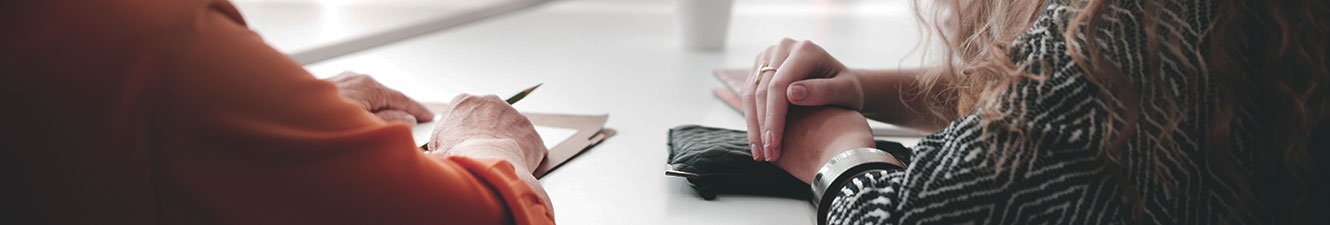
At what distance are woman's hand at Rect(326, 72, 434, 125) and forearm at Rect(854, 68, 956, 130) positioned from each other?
0.51 meters

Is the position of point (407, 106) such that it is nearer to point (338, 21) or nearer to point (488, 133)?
point (488, 133)

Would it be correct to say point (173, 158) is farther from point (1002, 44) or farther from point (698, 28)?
point (698, 28)

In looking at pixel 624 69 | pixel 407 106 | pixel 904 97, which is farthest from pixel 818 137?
pixel 624 69

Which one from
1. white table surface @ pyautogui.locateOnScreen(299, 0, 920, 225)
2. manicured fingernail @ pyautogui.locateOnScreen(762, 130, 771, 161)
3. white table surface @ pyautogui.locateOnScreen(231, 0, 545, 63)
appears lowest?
white table surface @ pyautogui.locateOnScreen(299, 0, 920, 225)

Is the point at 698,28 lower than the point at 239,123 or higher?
lower

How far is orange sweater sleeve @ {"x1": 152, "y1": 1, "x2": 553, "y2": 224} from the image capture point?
39cm

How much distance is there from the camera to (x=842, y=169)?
0.67 metres

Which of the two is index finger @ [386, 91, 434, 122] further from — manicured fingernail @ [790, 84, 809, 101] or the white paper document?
manicured fingernail @ [790, 84, 809, 101]

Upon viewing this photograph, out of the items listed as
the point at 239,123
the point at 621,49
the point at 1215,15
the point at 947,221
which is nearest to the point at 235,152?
the point at 239,123

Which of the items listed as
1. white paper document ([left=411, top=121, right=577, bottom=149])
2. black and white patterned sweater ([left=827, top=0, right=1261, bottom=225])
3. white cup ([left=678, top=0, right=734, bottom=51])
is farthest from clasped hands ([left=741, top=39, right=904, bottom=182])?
white cup ([left=678, top=0, right=734, bottom=51])

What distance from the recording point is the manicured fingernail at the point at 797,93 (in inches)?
29.8

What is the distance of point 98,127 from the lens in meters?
0.39

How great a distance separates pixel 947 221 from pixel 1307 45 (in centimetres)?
21

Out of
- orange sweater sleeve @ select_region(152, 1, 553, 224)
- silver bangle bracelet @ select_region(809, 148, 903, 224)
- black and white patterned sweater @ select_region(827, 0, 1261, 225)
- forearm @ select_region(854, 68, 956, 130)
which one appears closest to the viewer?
orange sweater sleeve @ select_region(152, 1, 553, 224)
